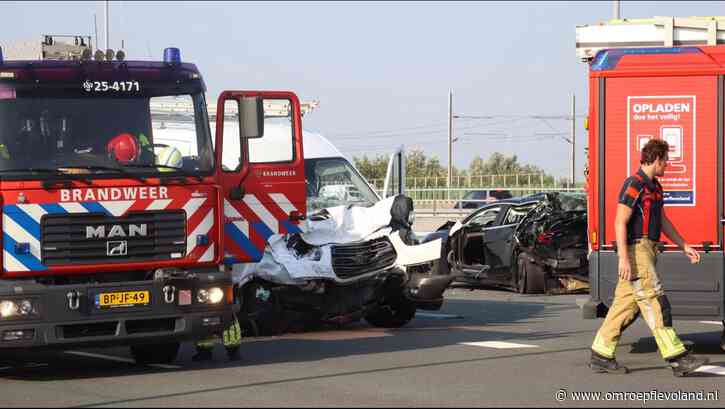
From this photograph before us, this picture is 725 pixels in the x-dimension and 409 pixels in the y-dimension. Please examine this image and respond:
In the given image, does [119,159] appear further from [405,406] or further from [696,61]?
[696,61]

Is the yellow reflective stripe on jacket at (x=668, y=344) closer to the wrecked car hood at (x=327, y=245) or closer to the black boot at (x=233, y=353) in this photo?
the black boot at (x=233, y=353)

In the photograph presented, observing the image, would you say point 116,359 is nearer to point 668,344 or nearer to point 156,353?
point 156,353

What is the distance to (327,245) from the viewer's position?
14.6 m

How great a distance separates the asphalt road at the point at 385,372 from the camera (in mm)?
9500

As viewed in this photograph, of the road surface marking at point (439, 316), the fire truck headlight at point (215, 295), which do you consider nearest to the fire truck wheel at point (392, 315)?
the road surface marking at point (439, 316)

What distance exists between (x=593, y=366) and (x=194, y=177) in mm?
4028

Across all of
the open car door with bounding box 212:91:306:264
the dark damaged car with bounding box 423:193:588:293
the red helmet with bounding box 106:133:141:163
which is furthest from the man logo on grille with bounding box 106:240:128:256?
the dark damaged car with bounding box 423:193:588:293

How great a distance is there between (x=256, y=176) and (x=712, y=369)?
15.6ft

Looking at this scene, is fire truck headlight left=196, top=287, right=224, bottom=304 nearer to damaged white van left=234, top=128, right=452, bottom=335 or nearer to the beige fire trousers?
damaged white van left=234, top=128, right=452, bottom=335

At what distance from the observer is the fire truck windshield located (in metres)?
10.8

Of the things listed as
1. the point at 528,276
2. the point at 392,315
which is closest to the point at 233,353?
the point at 392,315

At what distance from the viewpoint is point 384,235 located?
15.1 meters

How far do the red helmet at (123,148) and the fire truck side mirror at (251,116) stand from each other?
3.44 feet

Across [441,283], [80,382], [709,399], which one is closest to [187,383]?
[80,382]
